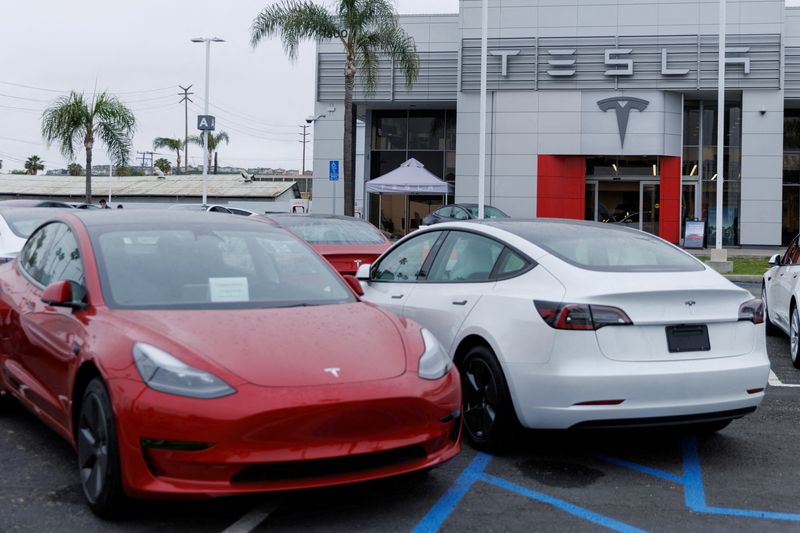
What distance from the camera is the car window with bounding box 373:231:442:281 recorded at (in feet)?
21.8

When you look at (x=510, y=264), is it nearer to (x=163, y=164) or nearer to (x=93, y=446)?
(x=93, y=446)

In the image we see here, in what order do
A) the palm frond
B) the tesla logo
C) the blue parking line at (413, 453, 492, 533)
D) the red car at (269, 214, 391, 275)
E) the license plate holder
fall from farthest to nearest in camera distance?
1. the tesla logo
2. the palm frond
3. the red car at (269, 214, 391, 275)
4. the license plate holder
5. the blue parking line at (413, 453, 492, 533)

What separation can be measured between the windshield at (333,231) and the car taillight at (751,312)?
6.20m

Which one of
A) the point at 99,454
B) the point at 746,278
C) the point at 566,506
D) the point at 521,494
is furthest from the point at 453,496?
the point at 746,278

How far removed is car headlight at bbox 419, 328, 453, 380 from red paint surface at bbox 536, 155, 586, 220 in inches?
1143

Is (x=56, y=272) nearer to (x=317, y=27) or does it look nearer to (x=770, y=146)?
(x=317, y=27)

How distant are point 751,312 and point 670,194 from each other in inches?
1133

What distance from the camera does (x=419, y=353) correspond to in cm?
443

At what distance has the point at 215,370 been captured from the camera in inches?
152

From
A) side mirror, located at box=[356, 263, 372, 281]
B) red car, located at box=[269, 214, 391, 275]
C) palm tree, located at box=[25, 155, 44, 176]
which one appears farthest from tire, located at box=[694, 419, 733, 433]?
palm tree, located at box=[25, 155, 44, 176]

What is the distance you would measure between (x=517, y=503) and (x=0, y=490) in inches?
105

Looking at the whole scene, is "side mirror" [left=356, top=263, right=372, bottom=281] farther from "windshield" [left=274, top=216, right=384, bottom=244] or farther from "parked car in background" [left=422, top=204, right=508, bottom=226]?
"parked car in background" [left=422, top=204, right=508, bottom=226]

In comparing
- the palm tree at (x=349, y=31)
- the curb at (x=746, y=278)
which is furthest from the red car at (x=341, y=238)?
the palm tree at (x=349, y=31)

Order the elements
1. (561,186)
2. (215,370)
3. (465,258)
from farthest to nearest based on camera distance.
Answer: (561,186), (465,258), (215,370)
